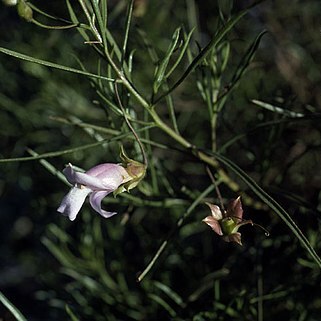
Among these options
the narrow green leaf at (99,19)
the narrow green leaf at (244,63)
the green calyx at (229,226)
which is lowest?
the green calyx at (229,226)

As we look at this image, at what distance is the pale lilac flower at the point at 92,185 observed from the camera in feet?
1.60

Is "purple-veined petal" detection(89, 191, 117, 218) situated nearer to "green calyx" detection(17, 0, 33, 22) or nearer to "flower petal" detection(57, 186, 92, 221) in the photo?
"flower petal" detection(57, 186, 92, 221)

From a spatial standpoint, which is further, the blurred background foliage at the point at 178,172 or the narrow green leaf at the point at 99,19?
the blurred background foliage at the point at 178,172

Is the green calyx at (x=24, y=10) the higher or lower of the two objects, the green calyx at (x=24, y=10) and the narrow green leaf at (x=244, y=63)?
the higher

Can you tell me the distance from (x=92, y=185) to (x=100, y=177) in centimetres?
1

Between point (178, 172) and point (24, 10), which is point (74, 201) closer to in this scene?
point (24, 10)

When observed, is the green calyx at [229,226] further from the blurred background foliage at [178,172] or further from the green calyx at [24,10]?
the green calyx at [24,10]

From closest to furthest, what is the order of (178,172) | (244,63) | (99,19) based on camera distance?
(99,19), (244,63), (178,172)

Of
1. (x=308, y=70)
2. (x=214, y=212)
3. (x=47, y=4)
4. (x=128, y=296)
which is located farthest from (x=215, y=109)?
(x=47, y=4)

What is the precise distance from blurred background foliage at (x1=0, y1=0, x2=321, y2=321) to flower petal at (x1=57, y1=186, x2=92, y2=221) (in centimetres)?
12

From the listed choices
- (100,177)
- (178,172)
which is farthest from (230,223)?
(178,172)

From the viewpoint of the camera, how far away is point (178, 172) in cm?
128

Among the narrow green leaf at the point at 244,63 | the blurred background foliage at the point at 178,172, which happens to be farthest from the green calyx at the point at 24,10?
the narrow green leaf at the point at 244,63

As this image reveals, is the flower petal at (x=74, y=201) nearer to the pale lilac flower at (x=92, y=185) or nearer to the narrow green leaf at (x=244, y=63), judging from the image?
the pale lilac flower at (x=92, y=185)
